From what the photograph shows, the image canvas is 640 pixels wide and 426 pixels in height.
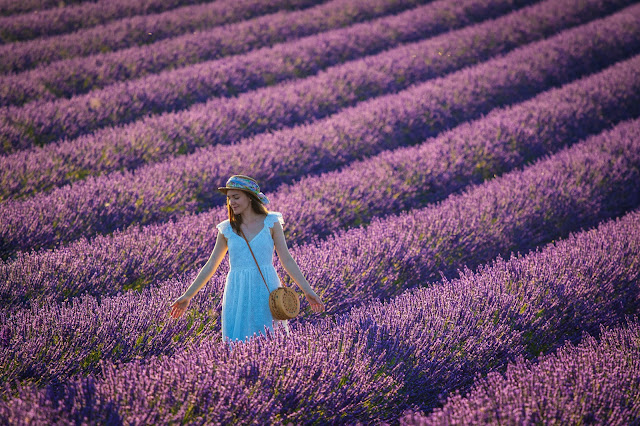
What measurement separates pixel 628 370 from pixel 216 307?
2175 mm

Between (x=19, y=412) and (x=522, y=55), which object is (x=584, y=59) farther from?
(x=19, y=412)

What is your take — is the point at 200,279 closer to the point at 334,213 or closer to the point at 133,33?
the point at 334,213

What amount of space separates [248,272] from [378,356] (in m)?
0.79

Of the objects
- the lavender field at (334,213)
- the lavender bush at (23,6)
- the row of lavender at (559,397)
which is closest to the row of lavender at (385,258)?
the lavender field at (334,213)

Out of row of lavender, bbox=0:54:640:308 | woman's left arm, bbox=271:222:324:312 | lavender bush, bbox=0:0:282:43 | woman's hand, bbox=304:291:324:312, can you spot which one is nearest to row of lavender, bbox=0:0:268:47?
lavender bush, bbox=0:0:282:43

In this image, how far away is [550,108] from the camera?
20.5 feet

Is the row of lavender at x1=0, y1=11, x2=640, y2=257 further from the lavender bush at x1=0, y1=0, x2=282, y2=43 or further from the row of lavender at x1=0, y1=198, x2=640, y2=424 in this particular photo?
the lavender bush at x1=0, y1=0, x2=282, y2=43

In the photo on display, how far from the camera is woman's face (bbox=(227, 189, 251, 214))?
Answer: 2250mm

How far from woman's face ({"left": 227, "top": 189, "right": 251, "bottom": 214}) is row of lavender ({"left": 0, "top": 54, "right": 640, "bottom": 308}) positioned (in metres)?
1.37

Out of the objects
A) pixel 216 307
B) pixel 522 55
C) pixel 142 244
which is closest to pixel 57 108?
pixel 142 244

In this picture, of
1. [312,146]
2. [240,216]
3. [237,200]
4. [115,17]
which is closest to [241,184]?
[237,200]

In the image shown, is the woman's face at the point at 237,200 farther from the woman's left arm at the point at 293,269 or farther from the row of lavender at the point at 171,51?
the row of lavender at the point at 171,51

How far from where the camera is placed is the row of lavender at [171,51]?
23.1 ft

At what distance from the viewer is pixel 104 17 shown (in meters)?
10.4
